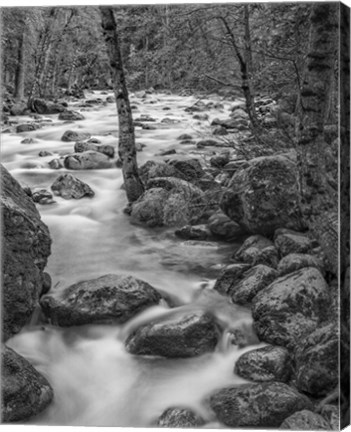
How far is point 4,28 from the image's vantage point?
424 cm

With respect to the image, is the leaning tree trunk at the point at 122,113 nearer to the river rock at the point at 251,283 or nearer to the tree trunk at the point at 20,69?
the tree trunk at the point at 20,69

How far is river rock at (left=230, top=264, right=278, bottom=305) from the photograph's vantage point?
3.93 meters

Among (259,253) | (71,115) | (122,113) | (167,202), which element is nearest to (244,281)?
(259,253)

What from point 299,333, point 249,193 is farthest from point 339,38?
point 299,333

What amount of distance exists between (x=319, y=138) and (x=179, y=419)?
1865mm

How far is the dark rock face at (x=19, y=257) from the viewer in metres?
4.03

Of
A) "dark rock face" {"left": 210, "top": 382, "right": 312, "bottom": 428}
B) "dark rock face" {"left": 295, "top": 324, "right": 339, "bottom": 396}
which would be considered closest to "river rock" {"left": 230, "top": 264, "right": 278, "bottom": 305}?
"dark rock face" {"left": 295, "top": 324, "right": 339, "bottom": 396}

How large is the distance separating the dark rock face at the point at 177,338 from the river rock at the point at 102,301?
6.9 inches

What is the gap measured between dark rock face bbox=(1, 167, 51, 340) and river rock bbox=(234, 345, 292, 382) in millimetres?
1395

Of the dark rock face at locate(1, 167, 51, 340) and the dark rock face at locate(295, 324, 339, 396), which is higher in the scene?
the dark rock face at locate(1, 167, 51, 340)

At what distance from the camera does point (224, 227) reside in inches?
163

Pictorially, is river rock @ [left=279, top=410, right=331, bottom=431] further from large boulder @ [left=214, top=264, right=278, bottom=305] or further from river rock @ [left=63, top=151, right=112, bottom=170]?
river rock @ [left=63, top=151, right=112, bottom=170]

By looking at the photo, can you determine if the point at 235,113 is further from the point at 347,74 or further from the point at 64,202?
the point at 64,202

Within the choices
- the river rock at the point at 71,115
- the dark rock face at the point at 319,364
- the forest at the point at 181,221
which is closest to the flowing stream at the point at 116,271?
the forest at the point at 181,221
